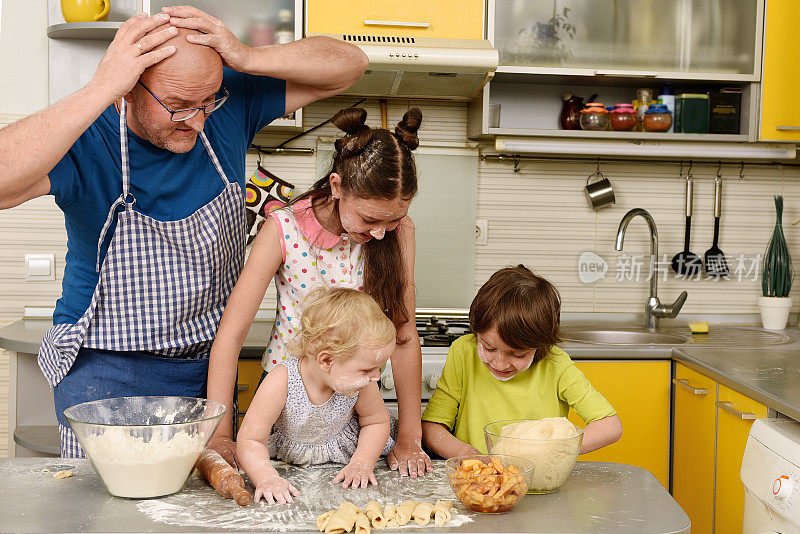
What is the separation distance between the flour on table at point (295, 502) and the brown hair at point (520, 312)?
12.7 inches

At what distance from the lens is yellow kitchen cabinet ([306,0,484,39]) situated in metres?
2.38

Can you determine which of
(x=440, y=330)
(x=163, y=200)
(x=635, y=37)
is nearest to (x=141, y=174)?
(x=163, y=200)

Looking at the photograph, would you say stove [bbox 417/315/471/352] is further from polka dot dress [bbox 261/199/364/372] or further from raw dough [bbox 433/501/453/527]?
raw dough [bbox 433/501/453/527]

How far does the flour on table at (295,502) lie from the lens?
3.26ft

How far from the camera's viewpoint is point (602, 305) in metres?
2.81

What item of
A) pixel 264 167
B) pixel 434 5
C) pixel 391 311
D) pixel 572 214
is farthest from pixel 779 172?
pixel 391 311

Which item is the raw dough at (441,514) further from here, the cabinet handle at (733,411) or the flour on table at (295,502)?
the cabinet handle at (733,411)

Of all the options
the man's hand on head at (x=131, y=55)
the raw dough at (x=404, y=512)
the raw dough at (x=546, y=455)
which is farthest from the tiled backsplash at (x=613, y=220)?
the raw dough at (x=404, y=512)

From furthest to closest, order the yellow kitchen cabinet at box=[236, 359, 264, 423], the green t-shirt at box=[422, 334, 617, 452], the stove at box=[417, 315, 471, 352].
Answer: the stove at box=[417, 315, 471, 352] → the yellow kitchen cabinet at box=[236, 359, 264, 423] → the green t-shirt at box=[422, 334, 617, 452]

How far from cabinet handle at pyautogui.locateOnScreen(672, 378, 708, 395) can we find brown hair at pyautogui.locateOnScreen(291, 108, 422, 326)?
1059 millimetres

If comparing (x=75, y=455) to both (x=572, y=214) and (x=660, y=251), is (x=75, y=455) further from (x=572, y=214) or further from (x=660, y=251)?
(x=660, y=251)

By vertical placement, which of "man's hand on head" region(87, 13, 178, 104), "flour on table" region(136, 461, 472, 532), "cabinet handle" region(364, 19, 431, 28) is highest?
"cabinet handle" region(364, 19, 431, 28)

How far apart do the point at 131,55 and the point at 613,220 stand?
2.01 m

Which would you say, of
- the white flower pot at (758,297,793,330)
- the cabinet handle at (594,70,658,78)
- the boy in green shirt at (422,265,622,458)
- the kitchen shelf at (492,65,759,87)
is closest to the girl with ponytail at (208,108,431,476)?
the boy in green shirt at (422,265,622,458)
